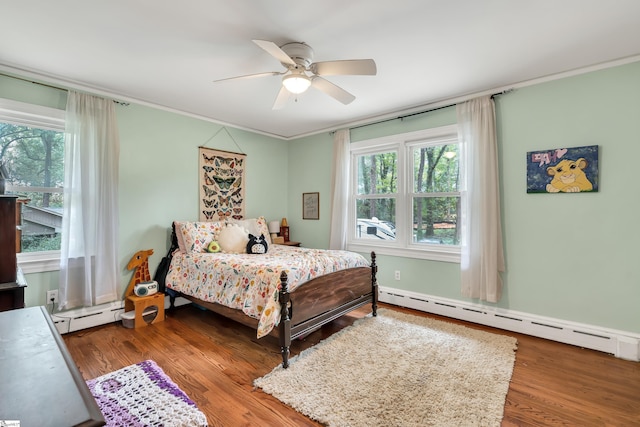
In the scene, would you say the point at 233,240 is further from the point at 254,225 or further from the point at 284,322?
the point at 284,322

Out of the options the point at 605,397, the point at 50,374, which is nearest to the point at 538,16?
the point at 605,397

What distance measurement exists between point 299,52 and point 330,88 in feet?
1.25

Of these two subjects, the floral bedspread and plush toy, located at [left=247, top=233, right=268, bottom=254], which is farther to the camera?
plush toy, located at [left=247, top=233, right=268, bottom=254]

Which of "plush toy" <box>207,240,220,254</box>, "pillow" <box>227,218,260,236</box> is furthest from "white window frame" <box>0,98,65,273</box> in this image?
"pillow" <box>227,218,260,236</box>

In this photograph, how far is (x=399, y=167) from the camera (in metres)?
3.88

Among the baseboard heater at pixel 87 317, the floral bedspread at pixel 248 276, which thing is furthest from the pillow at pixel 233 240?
the baseboard heater at pixel 87 317

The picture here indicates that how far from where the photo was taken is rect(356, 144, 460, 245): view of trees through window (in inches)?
139

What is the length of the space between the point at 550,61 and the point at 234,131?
12.3ft

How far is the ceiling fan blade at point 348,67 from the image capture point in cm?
204

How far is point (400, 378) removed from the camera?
2.16m

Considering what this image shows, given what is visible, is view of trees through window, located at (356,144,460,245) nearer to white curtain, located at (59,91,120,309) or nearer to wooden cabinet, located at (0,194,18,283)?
white curtain, located at (59,91,120,309)

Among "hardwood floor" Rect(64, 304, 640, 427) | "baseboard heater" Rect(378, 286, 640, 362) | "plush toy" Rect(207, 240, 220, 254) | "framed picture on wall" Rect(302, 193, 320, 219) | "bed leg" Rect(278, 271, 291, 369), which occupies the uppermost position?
"framed picture on wall" Rect(302, 193, 320, 219)

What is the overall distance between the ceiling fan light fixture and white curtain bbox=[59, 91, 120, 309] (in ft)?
6.98

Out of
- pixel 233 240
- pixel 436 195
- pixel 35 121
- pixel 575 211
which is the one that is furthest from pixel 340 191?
pixel 35 121
